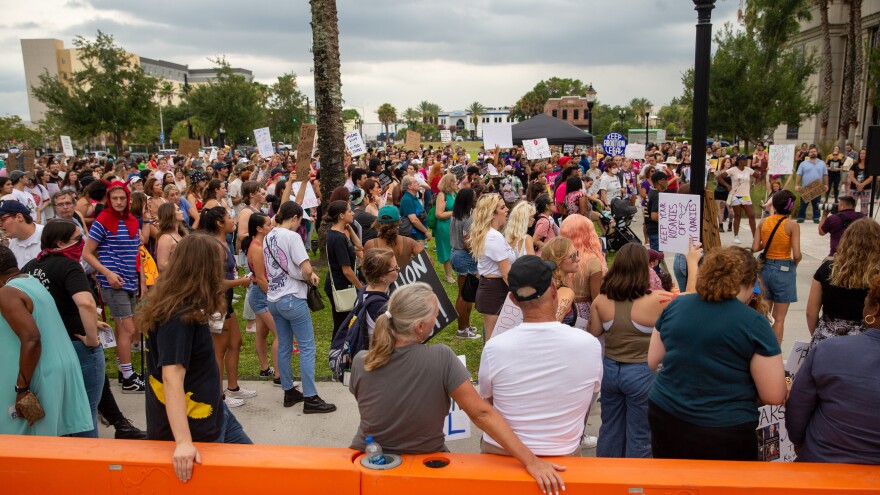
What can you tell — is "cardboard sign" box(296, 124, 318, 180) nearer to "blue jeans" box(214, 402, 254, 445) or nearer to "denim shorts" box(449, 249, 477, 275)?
"denim shorts" box(449, 249, 477, 275)

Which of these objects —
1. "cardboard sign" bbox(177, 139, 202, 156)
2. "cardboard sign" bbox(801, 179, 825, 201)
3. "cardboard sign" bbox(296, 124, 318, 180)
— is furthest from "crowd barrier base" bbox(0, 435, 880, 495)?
"cardboard sign" bbox(177, 139, 202, 156)

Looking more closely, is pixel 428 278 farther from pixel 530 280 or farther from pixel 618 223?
pixel 618 223

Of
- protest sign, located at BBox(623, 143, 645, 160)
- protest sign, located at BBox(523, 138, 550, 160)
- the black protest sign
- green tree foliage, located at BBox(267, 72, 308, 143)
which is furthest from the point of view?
green tree foliage, located at BBox(267, 72, 308, 143)

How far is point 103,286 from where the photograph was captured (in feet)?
19.7

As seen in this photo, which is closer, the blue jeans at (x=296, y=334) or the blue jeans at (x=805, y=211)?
the blue jeans at (x=296, y=334)

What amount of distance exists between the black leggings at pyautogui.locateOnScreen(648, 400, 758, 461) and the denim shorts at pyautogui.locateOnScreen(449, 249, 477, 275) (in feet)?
14.9

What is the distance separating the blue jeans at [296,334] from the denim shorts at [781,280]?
4.99m

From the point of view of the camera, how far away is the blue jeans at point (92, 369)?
14.3 feet

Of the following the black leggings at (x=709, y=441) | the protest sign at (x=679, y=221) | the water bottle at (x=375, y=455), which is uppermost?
the protest sign at (x=679, y=221)

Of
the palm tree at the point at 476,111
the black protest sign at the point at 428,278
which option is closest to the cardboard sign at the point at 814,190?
the black protest sign at the point at 428,278

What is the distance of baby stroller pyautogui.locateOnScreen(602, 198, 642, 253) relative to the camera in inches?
439

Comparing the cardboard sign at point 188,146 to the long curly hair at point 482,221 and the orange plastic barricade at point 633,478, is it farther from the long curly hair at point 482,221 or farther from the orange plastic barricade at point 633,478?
the orange plastic barricade at point 633,478

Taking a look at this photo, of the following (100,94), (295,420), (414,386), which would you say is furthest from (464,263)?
(100,94)

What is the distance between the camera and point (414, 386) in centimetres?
277
